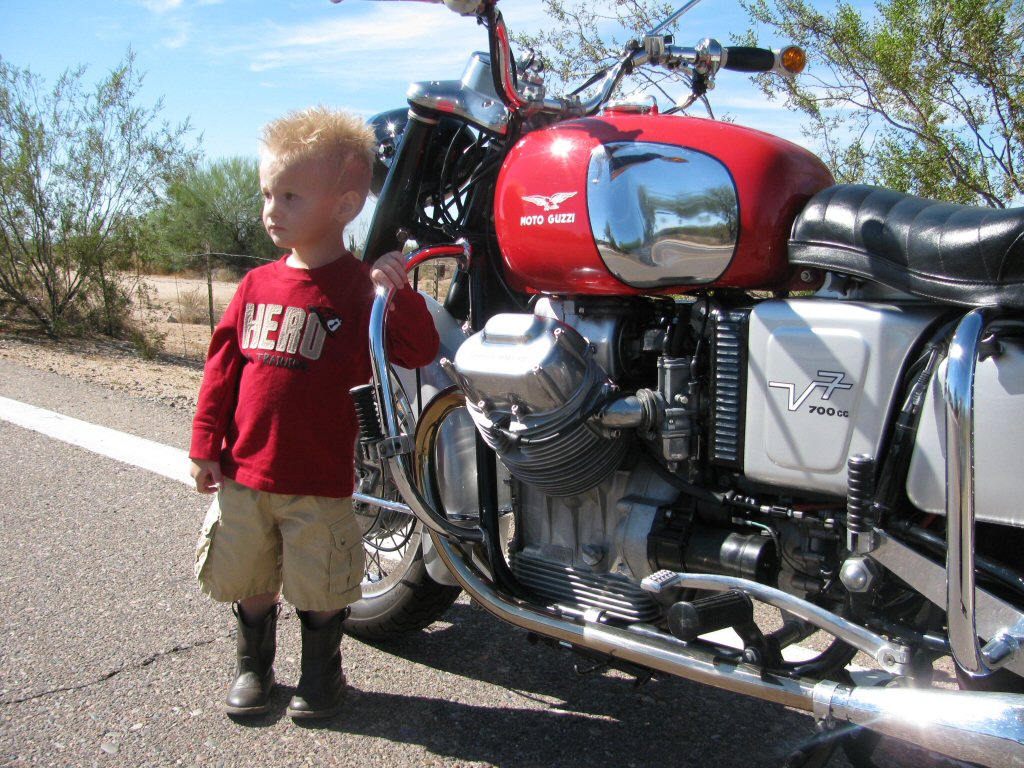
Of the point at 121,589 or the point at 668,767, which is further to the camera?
the point at 121,589

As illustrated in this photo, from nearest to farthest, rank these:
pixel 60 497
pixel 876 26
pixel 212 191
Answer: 1. pixel 60 497
2. pixel 876 26
3. pixel 212 191

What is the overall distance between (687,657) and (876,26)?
5.29 metres

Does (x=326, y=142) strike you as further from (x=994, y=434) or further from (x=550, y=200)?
(x=994, y=434)

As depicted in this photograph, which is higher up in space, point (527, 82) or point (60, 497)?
point (527, 82)

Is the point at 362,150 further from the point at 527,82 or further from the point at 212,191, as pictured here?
the point at 212,191

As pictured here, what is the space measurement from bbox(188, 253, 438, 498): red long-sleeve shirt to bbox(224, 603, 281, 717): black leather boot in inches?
17.6

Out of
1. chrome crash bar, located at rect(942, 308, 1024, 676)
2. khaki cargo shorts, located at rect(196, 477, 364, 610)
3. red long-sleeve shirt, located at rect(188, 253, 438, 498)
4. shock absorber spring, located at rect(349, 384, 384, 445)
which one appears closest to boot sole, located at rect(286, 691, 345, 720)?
khaki cargo shorts, located at rect(196, 477, 364, 610)

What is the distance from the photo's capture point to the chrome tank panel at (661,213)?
217cm

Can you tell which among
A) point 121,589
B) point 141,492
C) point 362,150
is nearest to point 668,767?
point 362,150

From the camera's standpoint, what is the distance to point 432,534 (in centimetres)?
257

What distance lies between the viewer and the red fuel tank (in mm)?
2160

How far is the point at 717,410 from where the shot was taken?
7.09 ft

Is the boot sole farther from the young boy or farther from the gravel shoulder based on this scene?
the gravel shoulder

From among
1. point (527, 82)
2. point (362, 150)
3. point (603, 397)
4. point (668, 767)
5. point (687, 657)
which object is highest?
point (527, 82)
